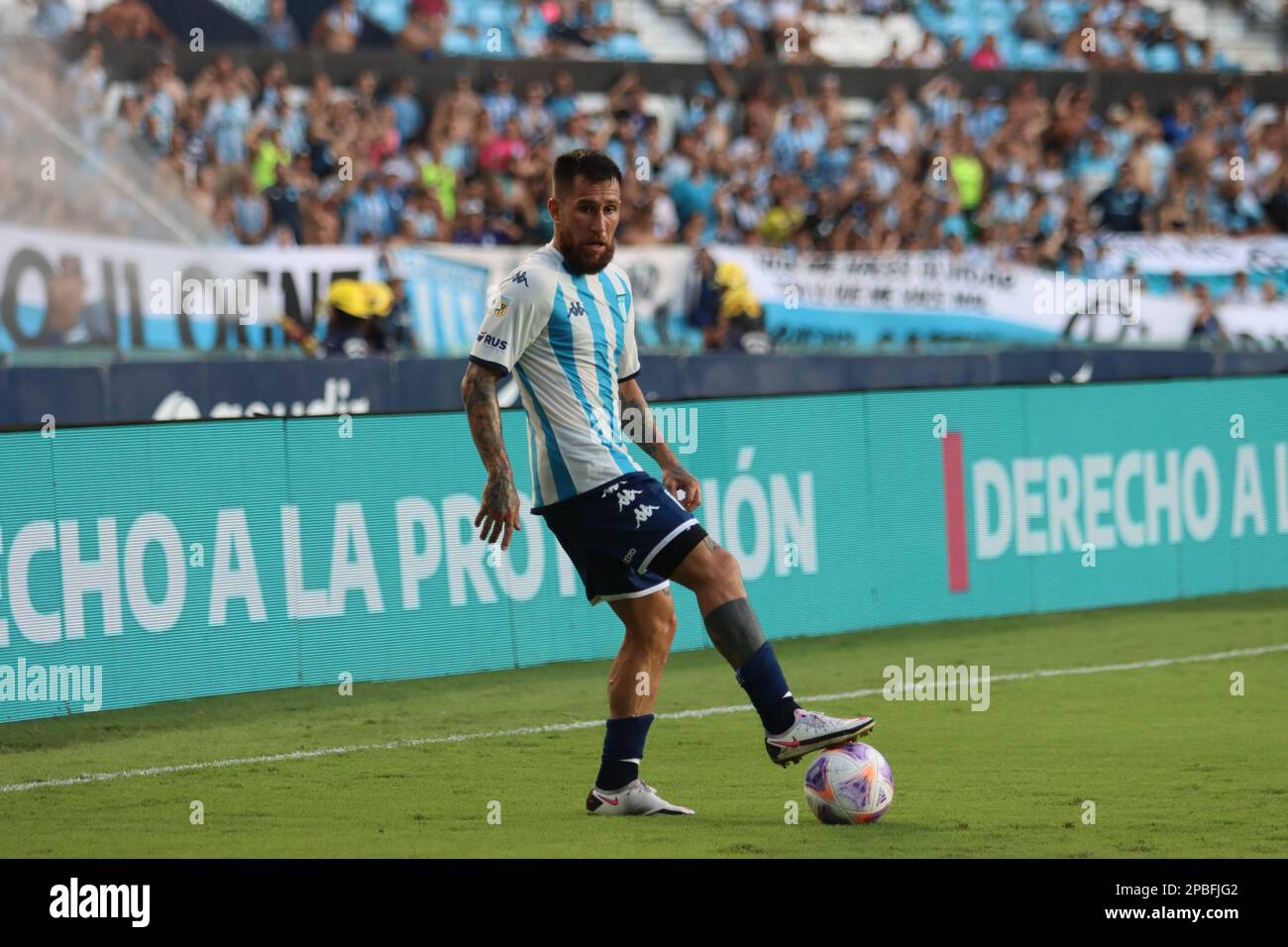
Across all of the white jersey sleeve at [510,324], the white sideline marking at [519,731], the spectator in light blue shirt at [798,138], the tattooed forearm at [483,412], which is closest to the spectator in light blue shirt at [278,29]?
the spectator in light blue shirt at [798,138]

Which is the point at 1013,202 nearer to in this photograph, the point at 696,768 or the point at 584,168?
the point at 696,768

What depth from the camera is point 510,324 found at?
7.46 m

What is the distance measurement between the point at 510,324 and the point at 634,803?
1776 millimetres

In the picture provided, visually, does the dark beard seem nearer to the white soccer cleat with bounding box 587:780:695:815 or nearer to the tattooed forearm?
the tattooed forearm

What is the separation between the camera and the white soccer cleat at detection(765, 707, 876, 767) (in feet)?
24.0

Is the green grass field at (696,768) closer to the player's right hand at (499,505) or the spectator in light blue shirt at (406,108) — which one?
the player's right hand at (499,505)

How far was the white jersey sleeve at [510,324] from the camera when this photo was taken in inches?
293

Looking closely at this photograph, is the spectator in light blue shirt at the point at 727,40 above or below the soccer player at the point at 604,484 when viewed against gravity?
above

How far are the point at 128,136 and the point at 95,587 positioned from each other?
816 cm

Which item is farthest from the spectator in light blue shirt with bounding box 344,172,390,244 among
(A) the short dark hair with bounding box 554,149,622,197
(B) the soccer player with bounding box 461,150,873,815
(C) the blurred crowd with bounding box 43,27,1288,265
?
(A) the short dark hair with bounding box 554,149,622,197

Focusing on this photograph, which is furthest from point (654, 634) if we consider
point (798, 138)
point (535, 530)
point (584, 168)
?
point (798, 138)

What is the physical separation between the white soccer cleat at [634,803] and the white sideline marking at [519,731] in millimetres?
2211

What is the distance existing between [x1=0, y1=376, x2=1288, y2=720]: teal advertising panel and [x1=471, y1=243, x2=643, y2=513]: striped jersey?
4.16 metres
